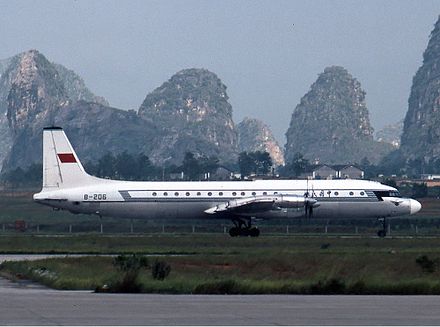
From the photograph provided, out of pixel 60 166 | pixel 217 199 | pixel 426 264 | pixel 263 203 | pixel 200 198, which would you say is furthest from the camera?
pixel 60 166

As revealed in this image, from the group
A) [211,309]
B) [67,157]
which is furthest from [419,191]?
[211,309]

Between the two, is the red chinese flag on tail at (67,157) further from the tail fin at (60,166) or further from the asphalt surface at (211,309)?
the asphalt surface at (211,309)

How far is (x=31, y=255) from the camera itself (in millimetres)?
68438

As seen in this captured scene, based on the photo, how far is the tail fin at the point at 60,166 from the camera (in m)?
85.1

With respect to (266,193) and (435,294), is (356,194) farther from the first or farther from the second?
(435,294)

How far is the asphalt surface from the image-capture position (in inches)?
1275

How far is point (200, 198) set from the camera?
83875mm

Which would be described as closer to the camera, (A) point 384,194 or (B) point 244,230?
(A) point 384,194

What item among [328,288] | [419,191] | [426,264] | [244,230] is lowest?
[328,288]

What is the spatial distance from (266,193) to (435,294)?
4147 cm

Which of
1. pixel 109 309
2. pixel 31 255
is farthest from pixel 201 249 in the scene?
pixel 109 309

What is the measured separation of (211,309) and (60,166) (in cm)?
5114

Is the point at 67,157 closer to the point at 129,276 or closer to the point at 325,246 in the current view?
the point at 325,246

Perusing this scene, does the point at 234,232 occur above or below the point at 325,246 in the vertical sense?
above
